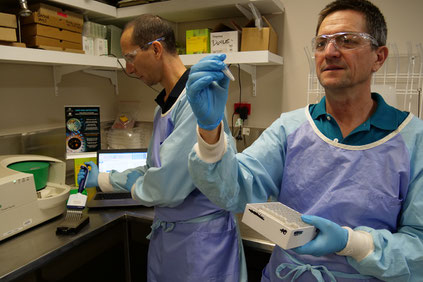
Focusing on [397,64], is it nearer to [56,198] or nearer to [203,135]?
[203,135]

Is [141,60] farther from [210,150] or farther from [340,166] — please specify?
[340,166]

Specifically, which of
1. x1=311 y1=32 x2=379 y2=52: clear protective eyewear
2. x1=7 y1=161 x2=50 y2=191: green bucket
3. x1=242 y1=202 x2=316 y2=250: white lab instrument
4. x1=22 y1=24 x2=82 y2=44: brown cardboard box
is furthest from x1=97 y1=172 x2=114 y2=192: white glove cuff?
x1=311 y1=32 x2=379 y2=52: clear protective eyewear

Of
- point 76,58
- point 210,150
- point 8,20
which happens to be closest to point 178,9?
point 76,58

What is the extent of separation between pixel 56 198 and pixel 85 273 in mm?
1024

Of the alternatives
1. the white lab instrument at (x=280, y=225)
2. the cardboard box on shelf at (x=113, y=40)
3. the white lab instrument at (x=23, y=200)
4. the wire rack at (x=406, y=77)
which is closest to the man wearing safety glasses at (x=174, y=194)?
the white lab instrument at (x=280, y=225)

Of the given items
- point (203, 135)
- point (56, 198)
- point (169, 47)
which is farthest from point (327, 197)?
point (56, 198)

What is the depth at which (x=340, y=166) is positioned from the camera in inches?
33.7

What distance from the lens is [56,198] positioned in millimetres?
1470

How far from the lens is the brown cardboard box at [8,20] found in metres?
1.45

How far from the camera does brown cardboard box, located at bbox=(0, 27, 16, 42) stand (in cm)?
145

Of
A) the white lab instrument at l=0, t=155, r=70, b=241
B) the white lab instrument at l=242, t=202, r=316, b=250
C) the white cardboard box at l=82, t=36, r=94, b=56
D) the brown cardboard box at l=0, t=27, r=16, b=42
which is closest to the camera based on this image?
the white lab instrument at l=242, t=202, r=316, b=250

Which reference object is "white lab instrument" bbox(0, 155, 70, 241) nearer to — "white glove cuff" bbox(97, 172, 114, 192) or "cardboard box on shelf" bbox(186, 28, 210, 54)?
"white glove cuff" bbox(97, 172, 114, 192)

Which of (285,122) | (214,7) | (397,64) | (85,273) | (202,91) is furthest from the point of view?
(85,273)

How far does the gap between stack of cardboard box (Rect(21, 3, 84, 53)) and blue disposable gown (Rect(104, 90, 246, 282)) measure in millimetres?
866
